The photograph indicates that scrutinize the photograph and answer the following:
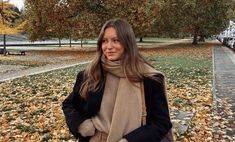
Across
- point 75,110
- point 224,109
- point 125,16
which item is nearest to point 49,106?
point 224,109

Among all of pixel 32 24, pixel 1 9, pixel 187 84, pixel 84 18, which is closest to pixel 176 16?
pixel 32 24

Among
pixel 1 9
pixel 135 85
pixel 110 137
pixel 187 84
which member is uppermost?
pixel 1 9

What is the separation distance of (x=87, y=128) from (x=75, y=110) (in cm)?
19

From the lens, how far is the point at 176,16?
42969 millimetres

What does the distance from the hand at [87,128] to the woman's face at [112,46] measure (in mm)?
477

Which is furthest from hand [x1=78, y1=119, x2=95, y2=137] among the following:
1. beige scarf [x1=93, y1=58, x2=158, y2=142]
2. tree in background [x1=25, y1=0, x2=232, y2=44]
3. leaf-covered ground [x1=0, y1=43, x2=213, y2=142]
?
tree in background [x1=25, y1=0, x2=232, y2=44]

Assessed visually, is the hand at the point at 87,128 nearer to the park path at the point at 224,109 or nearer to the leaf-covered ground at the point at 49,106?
the leaf-covered ground at the point at 49,106

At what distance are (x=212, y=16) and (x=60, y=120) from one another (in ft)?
135

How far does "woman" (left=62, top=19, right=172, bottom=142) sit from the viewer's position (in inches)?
104

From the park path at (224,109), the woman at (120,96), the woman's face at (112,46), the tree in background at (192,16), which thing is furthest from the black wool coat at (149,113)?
the tree in background at (192,16)

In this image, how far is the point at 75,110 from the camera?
284 cm

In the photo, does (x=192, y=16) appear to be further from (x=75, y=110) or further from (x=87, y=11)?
(x=75, y=110)

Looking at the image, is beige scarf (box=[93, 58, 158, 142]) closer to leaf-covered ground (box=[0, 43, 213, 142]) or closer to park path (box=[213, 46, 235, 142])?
leaf-covered ground (box=[0, 43, 213, 142])

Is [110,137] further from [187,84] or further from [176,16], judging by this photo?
[176,16]
